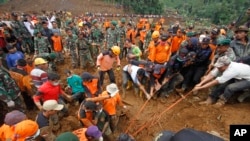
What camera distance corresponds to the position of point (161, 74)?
6.54 m

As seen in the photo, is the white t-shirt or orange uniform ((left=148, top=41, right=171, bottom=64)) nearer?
→ the white t-shirt

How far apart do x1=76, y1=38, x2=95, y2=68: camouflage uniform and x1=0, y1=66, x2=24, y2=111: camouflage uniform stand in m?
4.12

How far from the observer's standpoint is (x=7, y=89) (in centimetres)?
516

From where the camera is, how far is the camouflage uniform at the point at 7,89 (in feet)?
16.4

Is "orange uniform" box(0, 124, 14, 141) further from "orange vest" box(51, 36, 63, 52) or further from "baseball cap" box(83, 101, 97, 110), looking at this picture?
"orange vest" box(51, 36, 63, 52)

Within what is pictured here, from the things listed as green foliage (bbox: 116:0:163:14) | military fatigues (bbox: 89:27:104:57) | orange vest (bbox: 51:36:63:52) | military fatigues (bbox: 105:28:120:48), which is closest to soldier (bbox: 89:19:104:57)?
military fatigues (bbox: 89:27:104:57)

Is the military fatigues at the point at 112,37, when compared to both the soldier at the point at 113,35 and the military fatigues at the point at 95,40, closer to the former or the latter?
the soldier at the point at 113,35

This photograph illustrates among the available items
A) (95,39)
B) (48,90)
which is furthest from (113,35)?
(48,90)

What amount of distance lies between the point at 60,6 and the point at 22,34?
80.4 feet

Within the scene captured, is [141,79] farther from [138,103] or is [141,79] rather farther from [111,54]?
[111,54]

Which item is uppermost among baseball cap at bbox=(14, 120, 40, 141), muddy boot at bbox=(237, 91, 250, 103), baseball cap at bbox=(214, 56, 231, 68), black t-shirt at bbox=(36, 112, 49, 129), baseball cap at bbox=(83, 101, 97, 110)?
baseball cap at bbox=(214, 56, 231, 68)

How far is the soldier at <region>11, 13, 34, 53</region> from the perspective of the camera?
33.3 feet

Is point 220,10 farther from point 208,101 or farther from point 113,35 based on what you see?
point 208,101

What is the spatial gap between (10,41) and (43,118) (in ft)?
18.3
